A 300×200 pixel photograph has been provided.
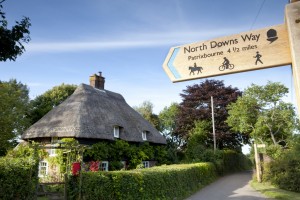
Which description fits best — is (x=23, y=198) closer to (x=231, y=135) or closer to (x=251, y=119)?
(x=251, y=119)

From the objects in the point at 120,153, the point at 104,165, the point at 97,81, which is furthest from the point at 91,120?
the point at 97,81

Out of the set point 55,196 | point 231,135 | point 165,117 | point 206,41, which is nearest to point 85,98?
point 55,196

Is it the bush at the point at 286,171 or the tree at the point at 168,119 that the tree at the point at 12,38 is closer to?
the bush at the point at 286,171

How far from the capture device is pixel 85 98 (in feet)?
79.8

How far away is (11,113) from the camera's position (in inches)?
1329

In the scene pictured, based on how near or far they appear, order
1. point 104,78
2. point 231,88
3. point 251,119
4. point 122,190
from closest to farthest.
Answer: point 122,190 < point 251,119 < point 104,78 < point 231,88

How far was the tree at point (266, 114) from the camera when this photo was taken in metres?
23.1

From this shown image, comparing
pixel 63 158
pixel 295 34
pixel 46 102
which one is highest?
pixel 46 102

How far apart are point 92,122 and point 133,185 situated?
37.0 ft

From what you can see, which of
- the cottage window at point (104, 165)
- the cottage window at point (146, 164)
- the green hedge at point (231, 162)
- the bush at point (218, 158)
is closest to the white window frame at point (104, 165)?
the cottage window at point (104, 165)

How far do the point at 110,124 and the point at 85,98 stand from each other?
3641 millimetres

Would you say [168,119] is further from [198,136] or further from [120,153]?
[120,153]

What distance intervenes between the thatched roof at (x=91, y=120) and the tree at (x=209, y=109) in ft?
29.4

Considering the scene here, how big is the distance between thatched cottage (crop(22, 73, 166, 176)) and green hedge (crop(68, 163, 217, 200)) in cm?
804
